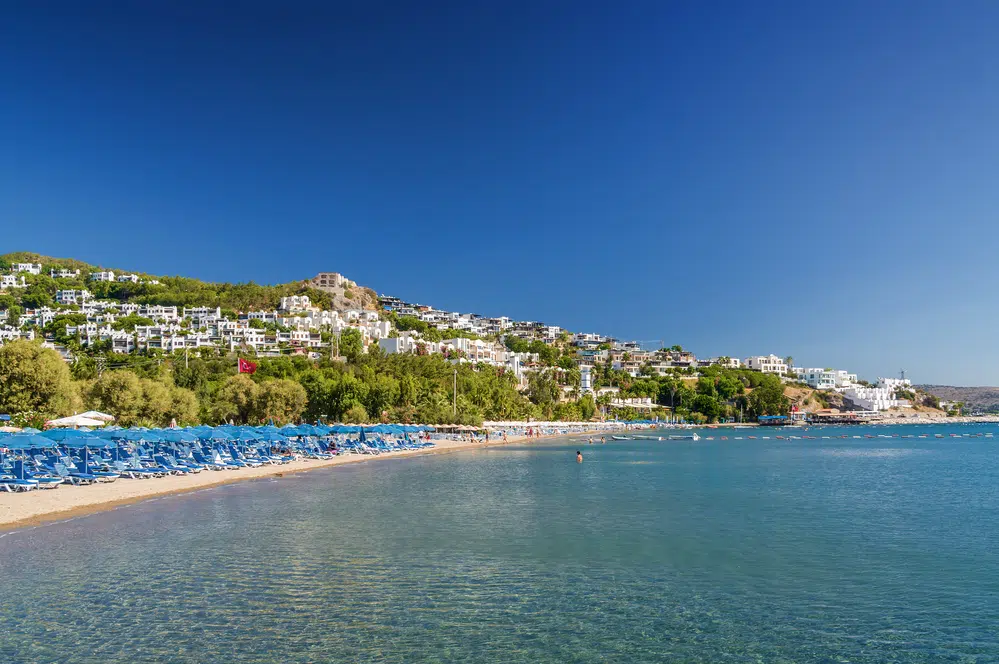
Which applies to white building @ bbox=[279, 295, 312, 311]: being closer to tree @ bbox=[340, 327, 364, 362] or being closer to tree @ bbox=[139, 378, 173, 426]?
tree @ bbox=[340, 327, 364, 362]

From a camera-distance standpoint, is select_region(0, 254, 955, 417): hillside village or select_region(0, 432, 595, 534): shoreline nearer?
select_region(0, 432, 595, 534): shoreline

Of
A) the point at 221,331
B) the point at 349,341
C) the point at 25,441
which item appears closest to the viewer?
the point at 25,441

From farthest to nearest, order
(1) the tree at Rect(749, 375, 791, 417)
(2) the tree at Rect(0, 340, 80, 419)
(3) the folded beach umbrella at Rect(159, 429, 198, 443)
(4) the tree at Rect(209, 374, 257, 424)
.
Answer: (1) the tree at Rect(749, 375, 791, 417), (4) the tree at Rect(209, 374, 257, 424), (2) the tree at Rect(0, 340, 80, 419), (3) the folded beach umbrella at Rect(159, 429, 198, 443)

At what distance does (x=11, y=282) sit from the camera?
637 ft

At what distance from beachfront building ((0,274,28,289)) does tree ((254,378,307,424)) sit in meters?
169

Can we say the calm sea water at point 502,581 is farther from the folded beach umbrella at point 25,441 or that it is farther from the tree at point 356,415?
the tree at point 356,415

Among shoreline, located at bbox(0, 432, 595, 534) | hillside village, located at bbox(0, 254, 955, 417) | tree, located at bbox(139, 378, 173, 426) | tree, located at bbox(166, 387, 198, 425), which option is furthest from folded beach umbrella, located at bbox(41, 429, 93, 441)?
hillside village, located at bbox(0, 254, 955, 417)

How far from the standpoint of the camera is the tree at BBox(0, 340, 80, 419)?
38.5 metres

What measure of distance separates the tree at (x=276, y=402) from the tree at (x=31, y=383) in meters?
20.2

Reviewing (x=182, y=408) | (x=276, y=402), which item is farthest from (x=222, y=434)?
(x=276, y=402)

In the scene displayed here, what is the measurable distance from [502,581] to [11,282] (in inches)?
8673

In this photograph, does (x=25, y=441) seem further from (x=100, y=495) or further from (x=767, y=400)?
(x=767, y=400)

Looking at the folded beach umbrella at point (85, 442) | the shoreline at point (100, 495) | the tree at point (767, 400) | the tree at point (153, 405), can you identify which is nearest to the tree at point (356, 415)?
the tree at point (153, 405)

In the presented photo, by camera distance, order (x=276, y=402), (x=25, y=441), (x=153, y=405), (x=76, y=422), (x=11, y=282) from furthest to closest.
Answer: (x=11, y=282) < (x=276, y=402) < (x=153, y=405) < (x=76, y=422) < (x=25, y=441)
